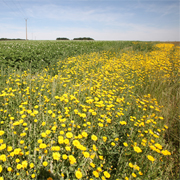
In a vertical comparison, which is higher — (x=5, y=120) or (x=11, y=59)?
(x=11, y=59)

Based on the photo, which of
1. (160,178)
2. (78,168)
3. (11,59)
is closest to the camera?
(78,168)

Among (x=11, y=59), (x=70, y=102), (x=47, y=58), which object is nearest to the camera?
(x=70, y=102)

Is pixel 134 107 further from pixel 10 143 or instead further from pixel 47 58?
pixel 47 58

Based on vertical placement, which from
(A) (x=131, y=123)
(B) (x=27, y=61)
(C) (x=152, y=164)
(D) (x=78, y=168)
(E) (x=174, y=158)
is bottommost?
(E) (x=174, y=158)

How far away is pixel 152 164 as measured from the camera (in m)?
1.73

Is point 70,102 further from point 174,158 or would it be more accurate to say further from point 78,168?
point 174,158

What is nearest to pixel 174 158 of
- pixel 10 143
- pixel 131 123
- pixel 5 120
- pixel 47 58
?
pixel 131 123

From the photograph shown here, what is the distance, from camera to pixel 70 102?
2742 millimetres

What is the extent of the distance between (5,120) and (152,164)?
2724 mm

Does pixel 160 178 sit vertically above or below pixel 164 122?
below

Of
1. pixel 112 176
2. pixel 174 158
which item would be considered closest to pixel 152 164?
pixel 112 176

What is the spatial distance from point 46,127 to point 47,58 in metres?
5.87

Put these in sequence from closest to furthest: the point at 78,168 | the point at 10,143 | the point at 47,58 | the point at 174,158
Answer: the point at 78,168 < the point at 10,143 < the point at 174,158 < the point at 47,58

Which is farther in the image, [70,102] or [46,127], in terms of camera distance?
[70,102]
